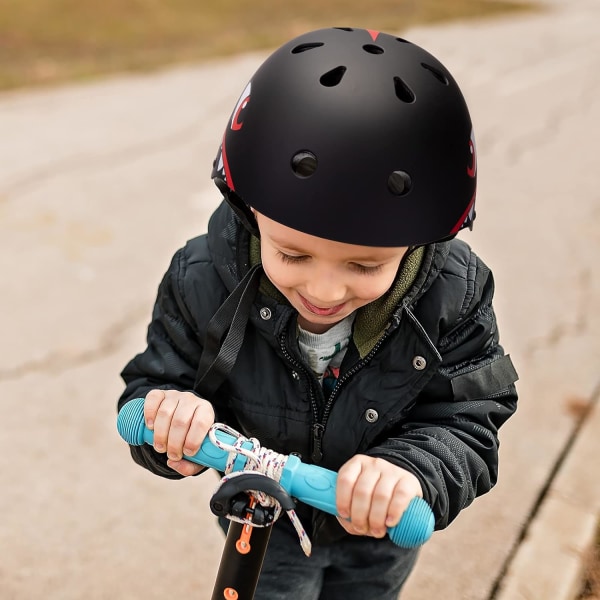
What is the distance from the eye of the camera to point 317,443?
1.95 metres

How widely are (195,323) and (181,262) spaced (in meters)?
0.14

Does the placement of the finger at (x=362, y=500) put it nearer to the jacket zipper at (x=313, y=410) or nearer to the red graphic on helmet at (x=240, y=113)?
the jacket zipper at (x=313, y=410)

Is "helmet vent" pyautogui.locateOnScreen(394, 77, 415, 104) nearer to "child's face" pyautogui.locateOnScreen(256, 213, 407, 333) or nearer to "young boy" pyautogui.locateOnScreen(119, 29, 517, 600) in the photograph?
"young boy" pyautogui.locateOnScreen(119, 29, 517, 600)

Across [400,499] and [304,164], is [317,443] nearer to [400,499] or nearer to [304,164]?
[400,499]

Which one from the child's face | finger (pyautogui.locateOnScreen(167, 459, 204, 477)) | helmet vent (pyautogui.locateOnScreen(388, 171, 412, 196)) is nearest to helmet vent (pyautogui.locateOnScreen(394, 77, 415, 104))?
helmet vent (pyautogui.locateOnScreen(388, 171, 412, 196))

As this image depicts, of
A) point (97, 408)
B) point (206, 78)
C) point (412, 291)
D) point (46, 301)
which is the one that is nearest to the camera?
point (412, 291)

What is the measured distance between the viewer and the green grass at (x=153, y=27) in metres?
8.84

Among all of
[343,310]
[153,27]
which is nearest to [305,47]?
[343,310]

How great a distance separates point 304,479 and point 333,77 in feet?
2.36

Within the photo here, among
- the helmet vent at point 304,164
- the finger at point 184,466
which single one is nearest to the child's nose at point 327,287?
the helmet vent at point 304,164

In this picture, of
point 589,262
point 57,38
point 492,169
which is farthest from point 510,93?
point 57,38

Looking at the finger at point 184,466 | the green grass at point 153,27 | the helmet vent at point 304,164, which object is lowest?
the finger at point 184,466

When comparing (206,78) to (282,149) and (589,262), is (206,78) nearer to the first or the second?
(589,262)

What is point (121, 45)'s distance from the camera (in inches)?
387
